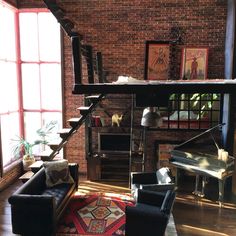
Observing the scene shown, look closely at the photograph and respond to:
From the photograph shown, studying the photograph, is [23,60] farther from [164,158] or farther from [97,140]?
[164,158]

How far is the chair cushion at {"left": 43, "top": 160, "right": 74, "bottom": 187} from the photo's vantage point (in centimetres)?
536

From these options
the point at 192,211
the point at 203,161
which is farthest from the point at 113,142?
the point at 192,211

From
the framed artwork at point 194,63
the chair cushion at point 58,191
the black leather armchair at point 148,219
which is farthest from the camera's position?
the framed artwork at point 194,63

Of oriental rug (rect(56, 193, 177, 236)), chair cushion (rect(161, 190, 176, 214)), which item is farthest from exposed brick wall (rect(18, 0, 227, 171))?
chair cushion (rect(161, 190, 176, 214))

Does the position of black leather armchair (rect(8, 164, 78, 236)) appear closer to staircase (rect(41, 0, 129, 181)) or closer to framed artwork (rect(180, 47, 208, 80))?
staircase (rect(41, 0, 129, 181))

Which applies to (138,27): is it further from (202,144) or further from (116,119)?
(202,144)

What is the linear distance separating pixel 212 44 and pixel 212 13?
29.0 inches

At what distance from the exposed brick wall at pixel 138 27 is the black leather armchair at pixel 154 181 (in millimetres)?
1510

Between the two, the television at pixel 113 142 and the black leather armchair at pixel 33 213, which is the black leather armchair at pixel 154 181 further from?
the black leather armchair at pixel 33 213

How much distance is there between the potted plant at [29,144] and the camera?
6.91m

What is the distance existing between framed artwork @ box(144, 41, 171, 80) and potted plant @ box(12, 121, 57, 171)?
2955 mm

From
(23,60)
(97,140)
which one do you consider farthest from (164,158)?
(23,60)

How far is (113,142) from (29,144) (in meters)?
2.20

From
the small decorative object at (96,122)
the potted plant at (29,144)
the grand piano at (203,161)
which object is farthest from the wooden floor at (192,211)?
the small decorative object at (96,122)
